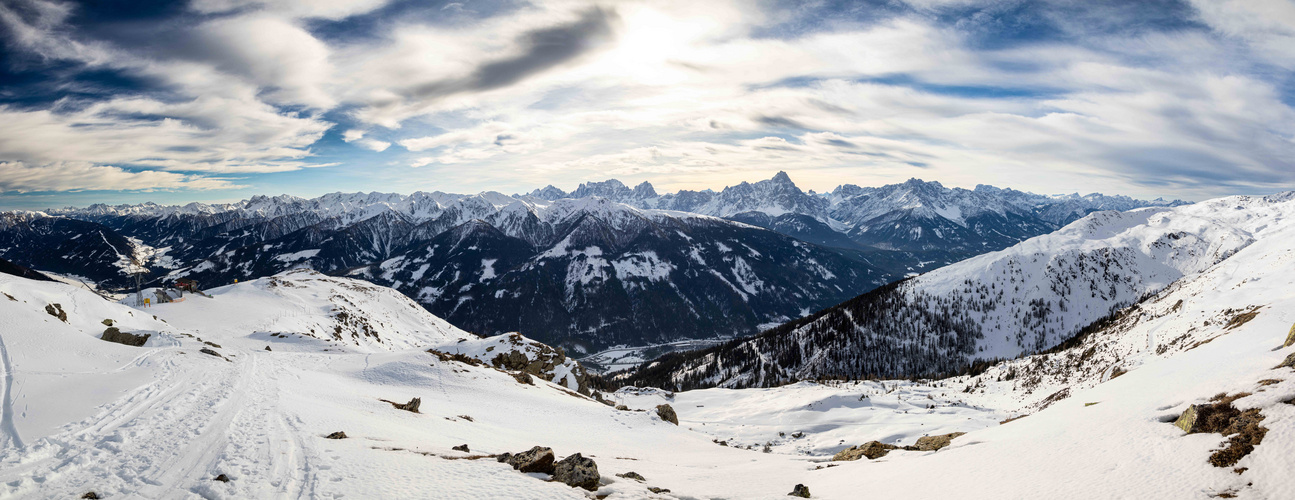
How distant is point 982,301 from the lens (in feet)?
541

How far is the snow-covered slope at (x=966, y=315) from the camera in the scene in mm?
150000

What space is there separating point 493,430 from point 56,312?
38241mm

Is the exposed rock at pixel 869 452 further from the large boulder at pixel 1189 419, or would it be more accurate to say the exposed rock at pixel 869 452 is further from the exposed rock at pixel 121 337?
the exposed rock at pixel 121 337

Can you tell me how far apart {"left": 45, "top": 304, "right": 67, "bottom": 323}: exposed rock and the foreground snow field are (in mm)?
210

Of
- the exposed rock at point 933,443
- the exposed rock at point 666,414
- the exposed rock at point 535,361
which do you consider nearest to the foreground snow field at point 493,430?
the exposed rock at point 933,443

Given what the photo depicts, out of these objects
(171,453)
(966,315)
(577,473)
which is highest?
(171,453)

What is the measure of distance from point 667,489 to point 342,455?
1073cm

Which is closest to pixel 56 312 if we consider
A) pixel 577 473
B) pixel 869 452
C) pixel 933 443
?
pixel 577 473

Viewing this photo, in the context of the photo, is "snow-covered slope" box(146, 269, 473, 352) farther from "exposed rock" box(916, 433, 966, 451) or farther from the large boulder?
the large boulder

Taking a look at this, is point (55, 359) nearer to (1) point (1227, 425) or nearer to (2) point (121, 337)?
(2) point (121, 337)

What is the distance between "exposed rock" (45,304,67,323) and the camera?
1396 inches

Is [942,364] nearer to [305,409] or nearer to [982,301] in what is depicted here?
[982,301]

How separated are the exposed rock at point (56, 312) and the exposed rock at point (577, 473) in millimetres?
45985

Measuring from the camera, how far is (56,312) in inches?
1417
